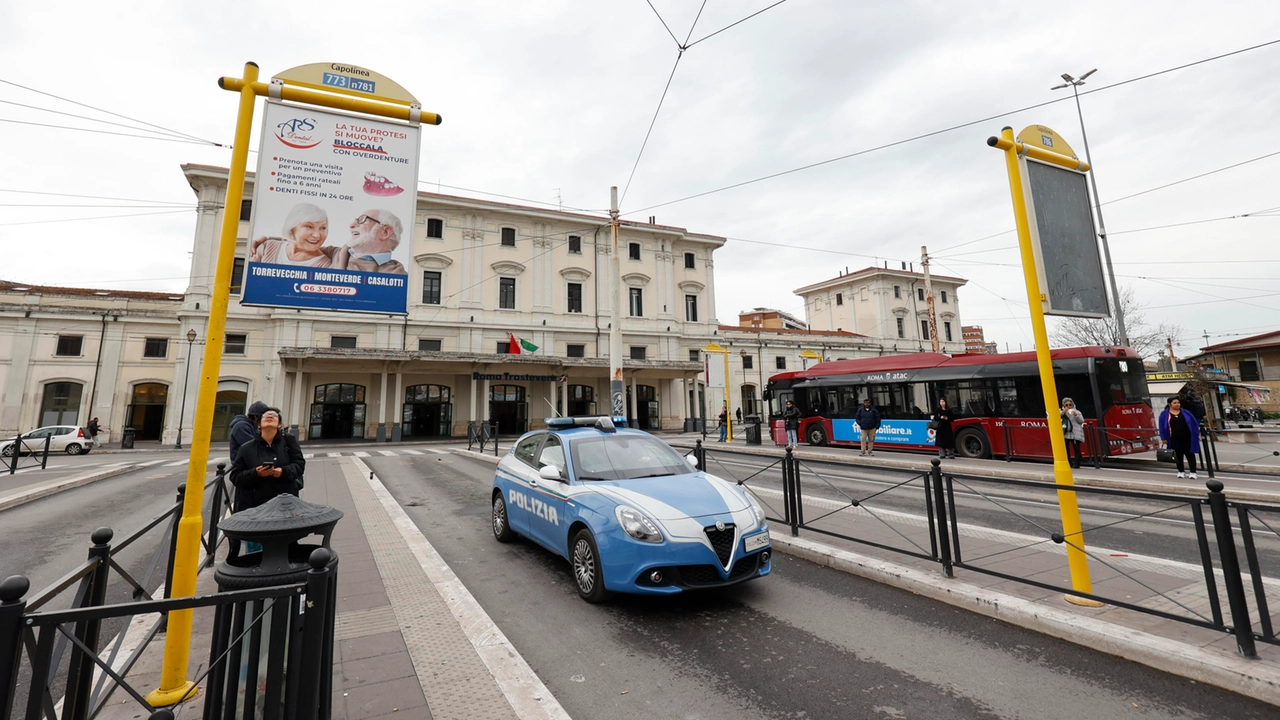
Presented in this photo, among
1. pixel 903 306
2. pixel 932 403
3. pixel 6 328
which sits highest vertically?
pixel 903 306

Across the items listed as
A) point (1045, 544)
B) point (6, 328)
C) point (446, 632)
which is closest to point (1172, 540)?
point (1045, 544)

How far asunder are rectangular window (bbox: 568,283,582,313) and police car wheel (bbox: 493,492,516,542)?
30.8 m

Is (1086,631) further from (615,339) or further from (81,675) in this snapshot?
(615,339)

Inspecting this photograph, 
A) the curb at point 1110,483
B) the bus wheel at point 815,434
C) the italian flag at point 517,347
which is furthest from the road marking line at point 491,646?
the italian flag at point 517,347

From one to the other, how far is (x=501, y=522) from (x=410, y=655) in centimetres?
324

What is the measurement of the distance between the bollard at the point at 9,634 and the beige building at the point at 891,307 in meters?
53.7

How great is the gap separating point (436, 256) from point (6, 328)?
2292 cm

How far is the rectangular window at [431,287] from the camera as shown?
33.7 metres

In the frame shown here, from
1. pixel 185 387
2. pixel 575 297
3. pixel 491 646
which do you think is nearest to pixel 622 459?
pixel 491 646

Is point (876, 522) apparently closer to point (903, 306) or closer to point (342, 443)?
point (342, 443)

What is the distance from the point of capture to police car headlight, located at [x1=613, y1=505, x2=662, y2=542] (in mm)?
4383

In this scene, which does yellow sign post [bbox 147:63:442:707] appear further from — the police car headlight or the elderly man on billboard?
the police car headlight

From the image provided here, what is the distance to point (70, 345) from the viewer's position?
98.3 feet

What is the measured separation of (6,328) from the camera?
29031 millimetres
